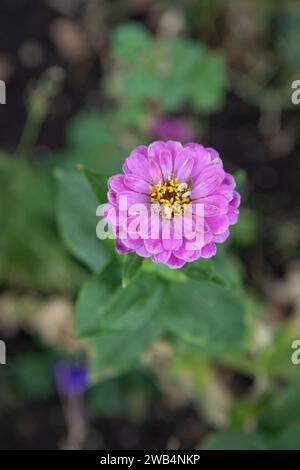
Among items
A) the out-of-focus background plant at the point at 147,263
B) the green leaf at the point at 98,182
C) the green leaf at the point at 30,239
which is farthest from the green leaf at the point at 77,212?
the green leaf at the point at 30,239

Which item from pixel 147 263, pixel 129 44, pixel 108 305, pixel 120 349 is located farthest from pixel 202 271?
pixel 129 44

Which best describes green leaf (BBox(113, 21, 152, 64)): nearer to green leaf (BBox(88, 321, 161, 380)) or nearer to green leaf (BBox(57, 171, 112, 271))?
green leaf (BBox(57, 171, 112, 271))

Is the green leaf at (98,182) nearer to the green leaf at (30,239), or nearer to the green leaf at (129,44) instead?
the green leaf at (30,239)

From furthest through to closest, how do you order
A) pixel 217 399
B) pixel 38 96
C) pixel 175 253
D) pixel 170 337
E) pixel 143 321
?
pixel 38 96 → pixel 217 399 → pixel 170 337 → pixel 143 321 → pixel 175 253

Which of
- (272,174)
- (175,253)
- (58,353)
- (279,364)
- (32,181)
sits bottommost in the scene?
(175,253)

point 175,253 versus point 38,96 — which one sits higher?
point 38,96

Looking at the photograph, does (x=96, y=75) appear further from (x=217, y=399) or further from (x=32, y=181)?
(x=217, y=399)

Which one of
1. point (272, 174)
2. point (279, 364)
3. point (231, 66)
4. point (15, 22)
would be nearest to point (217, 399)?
point (279, 364)
